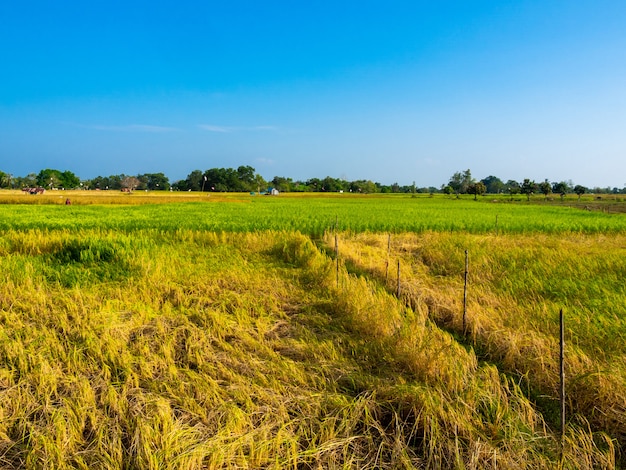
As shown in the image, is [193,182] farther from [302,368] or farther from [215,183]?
[302,368]

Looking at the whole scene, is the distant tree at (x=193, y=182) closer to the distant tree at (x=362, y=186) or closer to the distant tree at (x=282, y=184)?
the distant tree at (x=282, y=184)

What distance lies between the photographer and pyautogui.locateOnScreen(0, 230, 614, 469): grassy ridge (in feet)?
8.30

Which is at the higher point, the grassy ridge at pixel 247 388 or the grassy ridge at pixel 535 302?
the grassy ridge at pixel 535 302

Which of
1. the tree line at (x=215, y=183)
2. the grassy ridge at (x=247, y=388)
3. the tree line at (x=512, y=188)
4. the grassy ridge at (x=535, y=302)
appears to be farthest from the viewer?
the tree line at (x=215, y=183)

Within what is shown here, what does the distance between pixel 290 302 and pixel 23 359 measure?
372 centimetres

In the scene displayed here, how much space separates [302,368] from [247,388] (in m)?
0.68

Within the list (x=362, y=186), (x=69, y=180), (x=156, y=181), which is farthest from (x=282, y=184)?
(x=69, y=180)

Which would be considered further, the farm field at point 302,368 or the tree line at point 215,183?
the tree line at point 215,183

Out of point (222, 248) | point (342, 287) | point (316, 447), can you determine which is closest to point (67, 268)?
point (222, 248)

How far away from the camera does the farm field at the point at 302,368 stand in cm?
258

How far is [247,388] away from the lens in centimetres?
330

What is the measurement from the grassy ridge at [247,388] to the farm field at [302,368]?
0.06 ft

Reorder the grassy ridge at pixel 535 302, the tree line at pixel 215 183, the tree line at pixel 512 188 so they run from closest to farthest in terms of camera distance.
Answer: the grassy ridge at pixel 535 302 < the tree line at pixel 512 188 < the tree line at pixel 215 183

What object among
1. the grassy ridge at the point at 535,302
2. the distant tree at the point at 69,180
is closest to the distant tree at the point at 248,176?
the distant tree at the point at 69,180
